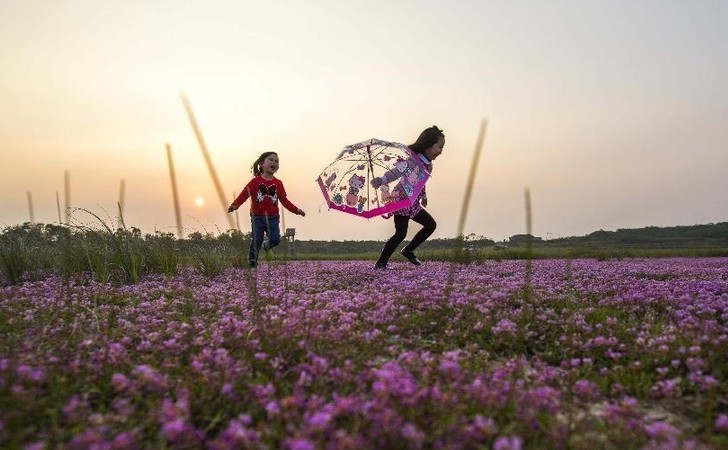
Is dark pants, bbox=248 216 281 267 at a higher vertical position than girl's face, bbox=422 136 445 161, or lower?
lower

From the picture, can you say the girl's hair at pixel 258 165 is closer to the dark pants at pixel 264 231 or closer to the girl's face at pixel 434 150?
the dark pants at pixel 264 231

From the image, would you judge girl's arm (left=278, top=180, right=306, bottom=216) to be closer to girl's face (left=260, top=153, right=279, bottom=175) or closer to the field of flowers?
girl's face (left=260, top=153, right=279, bottom=175)

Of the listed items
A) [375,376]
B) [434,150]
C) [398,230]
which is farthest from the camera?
[398,230]

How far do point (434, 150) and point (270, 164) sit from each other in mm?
4321

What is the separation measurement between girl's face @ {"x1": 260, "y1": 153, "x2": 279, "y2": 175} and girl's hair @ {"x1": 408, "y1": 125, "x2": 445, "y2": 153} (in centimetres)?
365

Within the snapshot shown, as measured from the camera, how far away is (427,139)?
12.3 meters

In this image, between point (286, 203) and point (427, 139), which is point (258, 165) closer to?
point (286, 203)

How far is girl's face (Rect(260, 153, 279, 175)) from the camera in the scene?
13.5 meters

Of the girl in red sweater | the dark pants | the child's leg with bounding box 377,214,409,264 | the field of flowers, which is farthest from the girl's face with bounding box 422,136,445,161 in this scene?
the field of flowers

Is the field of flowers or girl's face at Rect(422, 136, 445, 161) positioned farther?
girl's face at Rect(422, 136, 445, 161)

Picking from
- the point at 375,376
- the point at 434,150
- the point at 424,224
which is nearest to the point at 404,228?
the point at 424,224

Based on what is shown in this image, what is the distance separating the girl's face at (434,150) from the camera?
12.3 metres

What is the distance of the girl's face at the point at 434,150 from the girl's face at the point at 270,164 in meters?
3.96

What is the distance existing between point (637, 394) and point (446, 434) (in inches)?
77.1
